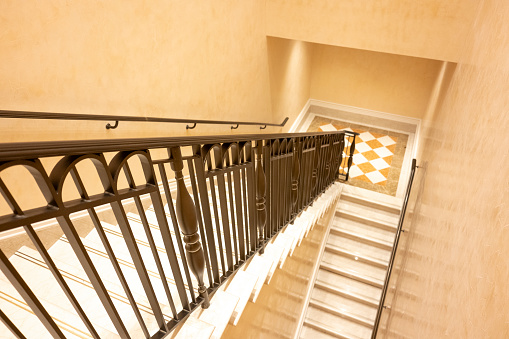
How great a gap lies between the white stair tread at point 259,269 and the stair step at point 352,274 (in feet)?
10.7

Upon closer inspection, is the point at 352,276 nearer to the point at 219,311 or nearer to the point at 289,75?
the point at 289,75

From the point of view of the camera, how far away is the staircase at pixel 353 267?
16.4 feet

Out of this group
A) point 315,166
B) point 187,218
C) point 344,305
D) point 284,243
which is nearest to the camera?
point 187,218

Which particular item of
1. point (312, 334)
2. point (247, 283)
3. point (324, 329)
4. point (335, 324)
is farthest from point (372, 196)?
point (247, 283)

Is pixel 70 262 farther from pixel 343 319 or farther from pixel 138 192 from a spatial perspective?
pixel 343 319

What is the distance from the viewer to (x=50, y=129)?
7.16 feet

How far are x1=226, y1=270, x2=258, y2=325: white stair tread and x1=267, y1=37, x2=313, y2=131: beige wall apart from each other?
4092mm

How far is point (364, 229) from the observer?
568 cm

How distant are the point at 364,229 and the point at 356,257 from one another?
20.4 inches

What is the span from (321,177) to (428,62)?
4.40m

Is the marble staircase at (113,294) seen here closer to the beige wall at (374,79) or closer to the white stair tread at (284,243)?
the white stair tread at (284,243)

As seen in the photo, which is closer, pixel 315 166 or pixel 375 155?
pixel 315 166

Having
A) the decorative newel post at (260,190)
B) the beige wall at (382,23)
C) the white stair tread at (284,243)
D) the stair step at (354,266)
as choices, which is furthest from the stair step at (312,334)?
the beige wall at (382,23)

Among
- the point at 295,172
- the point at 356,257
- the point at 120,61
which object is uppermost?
the point at 120,61
